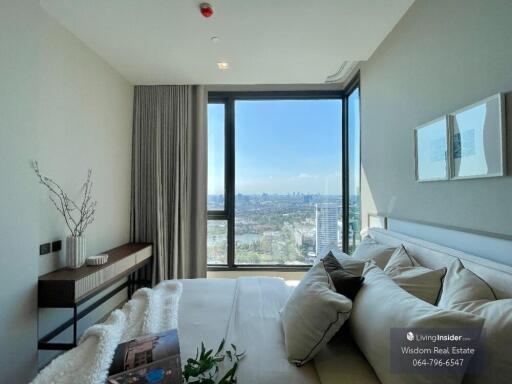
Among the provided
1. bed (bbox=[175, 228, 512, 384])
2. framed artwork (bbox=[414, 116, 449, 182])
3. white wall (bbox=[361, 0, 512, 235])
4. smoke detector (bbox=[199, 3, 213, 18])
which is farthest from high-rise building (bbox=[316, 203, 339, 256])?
smoke detector (bbox=[199, 3, 213, 18])

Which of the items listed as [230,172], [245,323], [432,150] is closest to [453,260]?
[432,150]

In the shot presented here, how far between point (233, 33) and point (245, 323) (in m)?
2.20

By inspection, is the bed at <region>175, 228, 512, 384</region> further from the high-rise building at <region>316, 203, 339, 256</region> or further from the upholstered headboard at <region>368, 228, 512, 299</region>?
the high-rise building at <region>316, 203, 339, 256</region>

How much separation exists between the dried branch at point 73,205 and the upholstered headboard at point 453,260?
248 cm

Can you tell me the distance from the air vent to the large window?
255mm

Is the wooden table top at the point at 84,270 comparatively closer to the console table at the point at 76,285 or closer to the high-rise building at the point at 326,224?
the console table at the point at 76,285

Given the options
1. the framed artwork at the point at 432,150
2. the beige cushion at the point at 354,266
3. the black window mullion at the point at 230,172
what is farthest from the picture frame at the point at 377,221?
the black window mullion at the point at 230,172

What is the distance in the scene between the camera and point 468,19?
54.2 inches

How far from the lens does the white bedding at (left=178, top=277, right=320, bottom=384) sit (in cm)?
109

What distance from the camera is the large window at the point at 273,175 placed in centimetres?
369

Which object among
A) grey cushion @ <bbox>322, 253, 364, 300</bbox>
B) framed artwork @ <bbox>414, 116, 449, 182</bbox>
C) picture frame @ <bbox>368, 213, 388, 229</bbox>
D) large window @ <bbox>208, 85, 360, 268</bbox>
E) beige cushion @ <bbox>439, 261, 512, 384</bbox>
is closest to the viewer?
beige cushion @ <bbox>439, 261, 512, 384</bbox>

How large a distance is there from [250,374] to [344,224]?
2834mm

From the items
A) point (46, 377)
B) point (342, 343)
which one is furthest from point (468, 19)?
point (46, 377)

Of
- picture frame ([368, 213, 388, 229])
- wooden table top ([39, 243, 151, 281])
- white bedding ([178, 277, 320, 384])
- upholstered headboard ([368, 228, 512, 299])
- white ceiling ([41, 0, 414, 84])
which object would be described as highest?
white ceiling ([41, 0, 414, 84])
